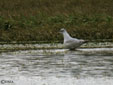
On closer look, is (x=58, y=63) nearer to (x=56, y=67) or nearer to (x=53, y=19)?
(x=56, y=67)

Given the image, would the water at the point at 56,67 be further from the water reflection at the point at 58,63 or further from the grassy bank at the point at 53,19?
the grassy bank at the point at 53,19

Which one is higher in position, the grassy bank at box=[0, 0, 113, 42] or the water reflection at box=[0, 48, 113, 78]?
the grassy bank at box=[0, 0, 113, 42]

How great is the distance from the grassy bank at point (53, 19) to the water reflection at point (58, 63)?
618cm

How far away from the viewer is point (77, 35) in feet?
89.5

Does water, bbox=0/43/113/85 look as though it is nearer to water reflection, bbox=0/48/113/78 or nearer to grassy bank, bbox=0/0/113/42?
water reflection, bbox=0/48/113/78

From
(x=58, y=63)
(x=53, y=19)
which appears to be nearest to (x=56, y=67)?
(x=58, y=63)

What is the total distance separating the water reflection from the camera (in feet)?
46.4

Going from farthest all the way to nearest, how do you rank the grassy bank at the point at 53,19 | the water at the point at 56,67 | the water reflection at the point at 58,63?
the grassy bank at the point at 53,19 < the water reflection at the point at 58,63 < the water at the point at 56,67

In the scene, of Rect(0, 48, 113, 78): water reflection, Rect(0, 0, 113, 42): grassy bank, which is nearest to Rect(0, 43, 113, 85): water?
Rect(0, 48, 113, 78): water reflection

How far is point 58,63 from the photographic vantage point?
16188 mm

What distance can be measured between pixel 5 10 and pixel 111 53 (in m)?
18.8

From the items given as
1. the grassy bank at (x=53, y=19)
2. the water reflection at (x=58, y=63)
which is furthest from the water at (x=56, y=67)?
the grassy bank at (x=53, y=19)

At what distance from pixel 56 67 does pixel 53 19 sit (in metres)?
17.8

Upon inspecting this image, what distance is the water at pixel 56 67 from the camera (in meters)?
12.9
